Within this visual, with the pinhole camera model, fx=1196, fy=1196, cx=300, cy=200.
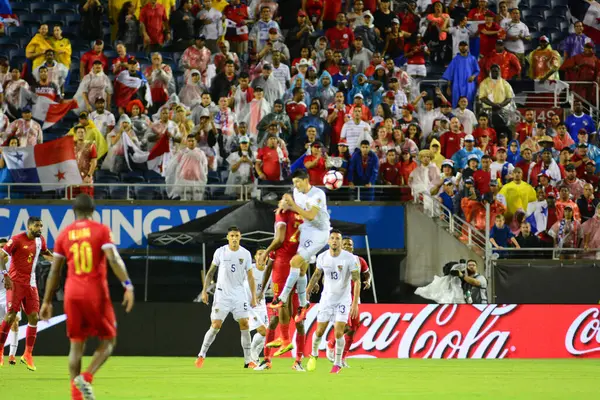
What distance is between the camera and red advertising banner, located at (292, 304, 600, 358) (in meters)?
23.0

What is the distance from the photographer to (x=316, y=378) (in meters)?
16.0

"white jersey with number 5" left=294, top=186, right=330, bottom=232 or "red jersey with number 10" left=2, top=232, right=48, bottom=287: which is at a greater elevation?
"white jersey with number 5" left=294, top=186, right=330, bottom=232

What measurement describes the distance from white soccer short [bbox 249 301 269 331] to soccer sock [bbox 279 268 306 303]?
69.9 inches

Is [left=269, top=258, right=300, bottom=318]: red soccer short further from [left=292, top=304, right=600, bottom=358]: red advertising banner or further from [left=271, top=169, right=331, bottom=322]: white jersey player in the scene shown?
[left=292, top=304, right=600, bottom=358]: red advertising banner

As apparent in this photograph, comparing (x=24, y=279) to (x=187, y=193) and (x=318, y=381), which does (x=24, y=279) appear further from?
(x=187, y=193)

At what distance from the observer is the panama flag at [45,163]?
983 inches

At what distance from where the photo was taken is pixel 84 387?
10.6m

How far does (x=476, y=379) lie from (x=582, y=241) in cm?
997

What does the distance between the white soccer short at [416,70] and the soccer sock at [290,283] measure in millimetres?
13794

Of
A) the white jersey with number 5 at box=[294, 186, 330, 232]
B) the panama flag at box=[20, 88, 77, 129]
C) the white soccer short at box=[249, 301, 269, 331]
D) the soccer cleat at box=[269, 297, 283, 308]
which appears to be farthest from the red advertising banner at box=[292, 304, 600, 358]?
the panama flag at box=[20, 88, 77, 129]

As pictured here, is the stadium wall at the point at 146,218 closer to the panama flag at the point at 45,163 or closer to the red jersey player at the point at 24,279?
the panama flag at the point at 45,163

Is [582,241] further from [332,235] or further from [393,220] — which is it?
[332,235]

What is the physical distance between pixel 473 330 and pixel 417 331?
1084 millimetres

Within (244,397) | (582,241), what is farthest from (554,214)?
(244,397)
